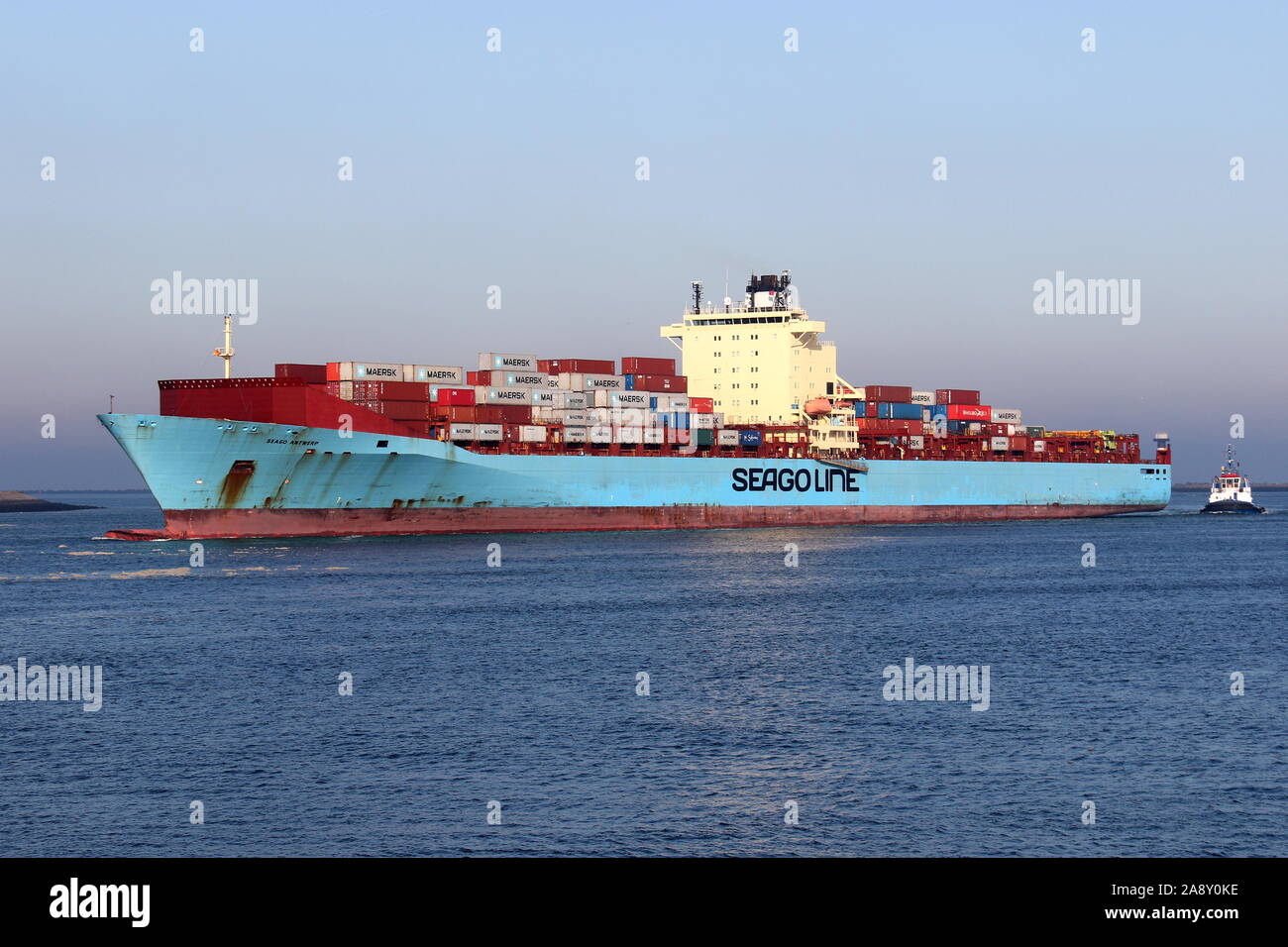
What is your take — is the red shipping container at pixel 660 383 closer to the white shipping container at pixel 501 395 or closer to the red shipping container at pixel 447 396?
the white shipping container at pixel 501 395

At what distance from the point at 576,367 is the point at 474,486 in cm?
1184

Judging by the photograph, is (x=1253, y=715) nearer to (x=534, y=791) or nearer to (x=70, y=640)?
(x=534, y=791)

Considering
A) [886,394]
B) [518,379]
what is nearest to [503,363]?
[518,379]

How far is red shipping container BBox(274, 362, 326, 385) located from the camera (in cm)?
6306

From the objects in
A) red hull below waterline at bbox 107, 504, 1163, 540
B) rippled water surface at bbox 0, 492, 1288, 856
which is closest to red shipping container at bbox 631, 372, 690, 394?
red hull below waterline at bbox 107, 504, 1163, 540

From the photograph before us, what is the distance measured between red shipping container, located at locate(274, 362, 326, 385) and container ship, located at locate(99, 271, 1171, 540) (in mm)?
99

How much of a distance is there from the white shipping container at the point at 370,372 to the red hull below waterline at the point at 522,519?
6.83 metres

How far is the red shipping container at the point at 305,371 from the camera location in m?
63.1

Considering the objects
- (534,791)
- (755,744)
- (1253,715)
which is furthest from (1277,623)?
(534,791)

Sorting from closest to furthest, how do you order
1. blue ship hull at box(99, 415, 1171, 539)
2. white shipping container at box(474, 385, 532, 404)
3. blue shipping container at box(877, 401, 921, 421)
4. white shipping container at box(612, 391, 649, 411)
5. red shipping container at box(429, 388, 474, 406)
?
blue ship hull at box(99, 415, 1171, 539)
red shipping container at box(429, 388, 474, 406)
white shipping container at box(474, 385, 532, 404)
white shipping container at box(612, 391, 649, 411)
blue shipping container at box(877, 401, 921, 421)

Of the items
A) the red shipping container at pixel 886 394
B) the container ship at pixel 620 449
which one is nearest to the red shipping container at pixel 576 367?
the container ship at pixel 620 449

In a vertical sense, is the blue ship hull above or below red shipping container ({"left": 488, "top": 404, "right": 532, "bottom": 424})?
below

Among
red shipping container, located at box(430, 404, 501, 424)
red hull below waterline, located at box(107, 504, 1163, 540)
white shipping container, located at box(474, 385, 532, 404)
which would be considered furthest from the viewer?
white shipping container, located at box(474, 385, 532, 404)

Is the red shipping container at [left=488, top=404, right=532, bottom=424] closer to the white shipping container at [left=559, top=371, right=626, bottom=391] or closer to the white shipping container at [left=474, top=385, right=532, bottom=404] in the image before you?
the white shipping container at [left=474, top=385, right=532, bottom=404]
